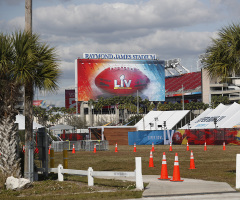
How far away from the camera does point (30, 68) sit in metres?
16.7

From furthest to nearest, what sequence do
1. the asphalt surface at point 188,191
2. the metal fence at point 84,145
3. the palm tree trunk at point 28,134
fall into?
the metal fence at point 84,145, the palm tree trunk at point 28,134, the asphalt surface at point 188,191

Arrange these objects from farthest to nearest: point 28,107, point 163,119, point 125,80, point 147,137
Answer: point 125,80 → point 163,119 → point 147,137 → point 28,107

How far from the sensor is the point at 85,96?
166000mm

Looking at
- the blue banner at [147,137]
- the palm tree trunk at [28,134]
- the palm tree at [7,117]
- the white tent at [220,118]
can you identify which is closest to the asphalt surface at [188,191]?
the palm tree trunk at [28,134]

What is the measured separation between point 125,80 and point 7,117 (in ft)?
503

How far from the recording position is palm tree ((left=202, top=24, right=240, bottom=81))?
18.4 meters

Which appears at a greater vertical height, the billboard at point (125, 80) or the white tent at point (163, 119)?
the billboard at point (125, 80)

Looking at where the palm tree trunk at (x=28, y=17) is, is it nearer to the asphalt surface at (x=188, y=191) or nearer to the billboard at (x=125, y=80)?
the asphalt surface at (x=188, y=191)

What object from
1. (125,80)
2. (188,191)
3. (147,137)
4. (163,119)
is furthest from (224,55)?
(125,80)

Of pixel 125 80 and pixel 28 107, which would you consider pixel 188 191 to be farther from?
pixel 125 80

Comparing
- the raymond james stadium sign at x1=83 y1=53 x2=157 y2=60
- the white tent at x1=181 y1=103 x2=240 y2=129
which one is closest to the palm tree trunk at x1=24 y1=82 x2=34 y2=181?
the white tent at x1=181 y1=103 x2=240 y2=129

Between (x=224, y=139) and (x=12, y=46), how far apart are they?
44161mm

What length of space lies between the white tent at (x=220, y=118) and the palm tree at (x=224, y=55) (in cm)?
4447

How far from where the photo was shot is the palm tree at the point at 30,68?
16578mm
